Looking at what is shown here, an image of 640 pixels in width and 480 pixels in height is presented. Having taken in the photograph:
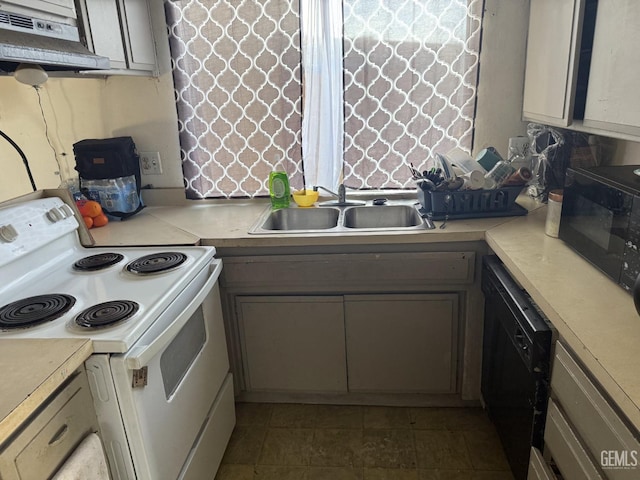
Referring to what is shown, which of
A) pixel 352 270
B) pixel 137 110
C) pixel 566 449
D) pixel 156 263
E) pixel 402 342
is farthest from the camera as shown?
pixel 137 110

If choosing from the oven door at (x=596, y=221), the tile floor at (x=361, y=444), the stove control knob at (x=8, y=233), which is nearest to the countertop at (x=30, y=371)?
the stove control knob at (x=8, y=233)

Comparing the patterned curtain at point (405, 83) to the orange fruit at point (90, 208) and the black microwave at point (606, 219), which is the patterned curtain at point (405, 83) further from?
the orange fruit at point (90, 208)

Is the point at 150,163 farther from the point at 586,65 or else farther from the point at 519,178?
the point at 586,65

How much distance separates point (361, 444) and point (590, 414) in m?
1.13

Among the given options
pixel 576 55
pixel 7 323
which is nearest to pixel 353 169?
pixel 576 55

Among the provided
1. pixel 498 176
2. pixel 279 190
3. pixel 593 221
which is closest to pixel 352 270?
pixel 279 190

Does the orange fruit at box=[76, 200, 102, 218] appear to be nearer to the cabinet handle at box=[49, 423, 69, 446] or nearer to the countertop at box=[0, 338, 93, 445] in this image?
the countertop at box=[0, 338, 93, 445]

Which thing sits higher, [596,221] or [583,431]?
[596,221]

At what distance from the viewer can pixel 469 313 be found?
74.9 inches

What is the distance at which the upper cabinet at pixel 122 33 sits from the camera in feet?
5.55

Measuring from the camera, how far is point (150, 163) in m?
2.36

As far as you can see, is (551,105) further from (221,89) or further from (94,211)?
(94,211)

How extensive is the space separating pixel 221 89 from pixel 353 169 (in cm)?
73

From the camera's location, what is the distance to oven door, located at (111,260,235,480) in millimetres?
1157
